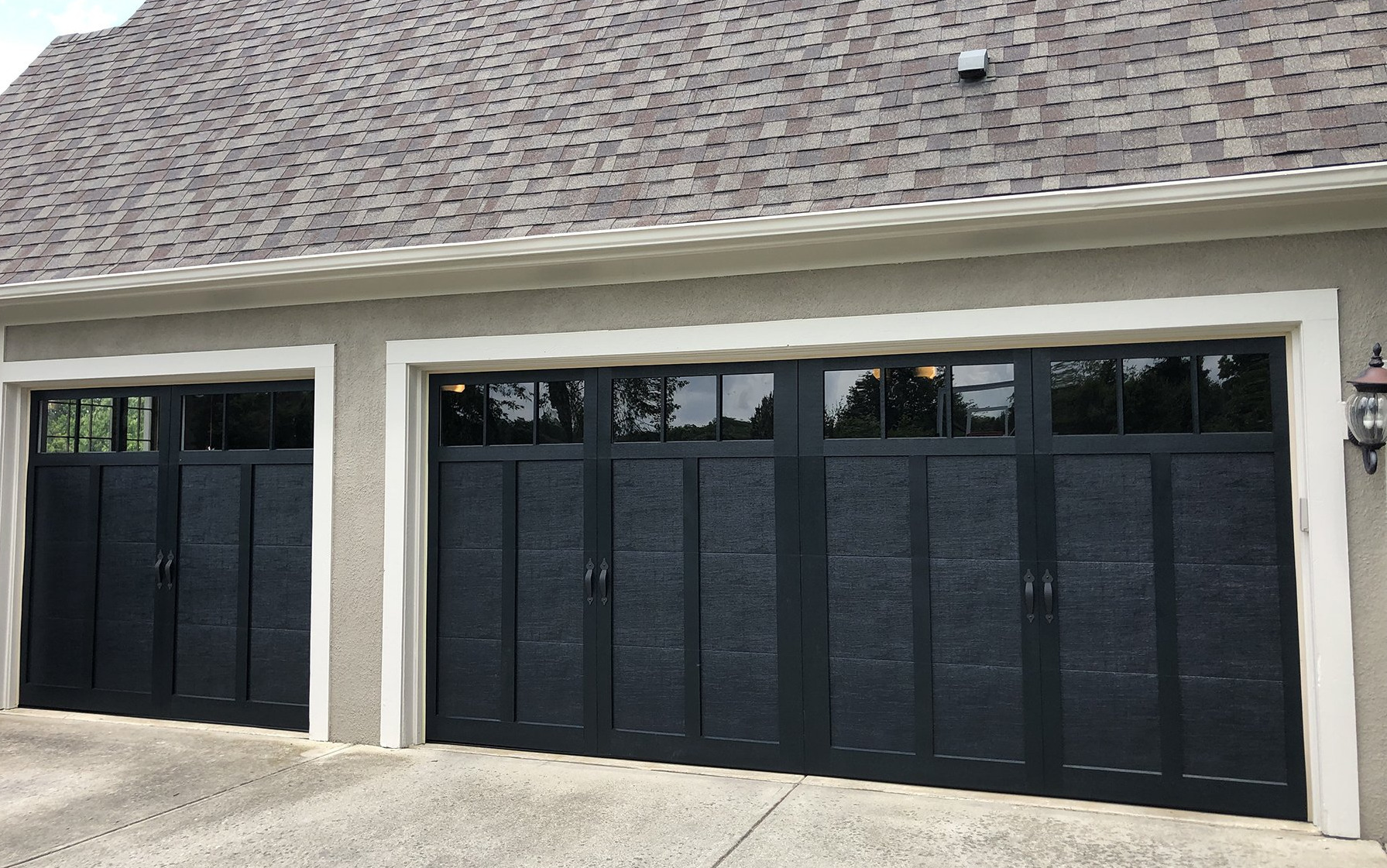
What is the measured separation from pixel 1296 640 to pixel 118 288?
22.9 feet

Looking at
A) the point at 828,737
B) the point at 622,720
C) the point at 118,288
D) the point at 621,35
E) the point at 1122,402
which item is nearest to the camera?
the point at 1122,402

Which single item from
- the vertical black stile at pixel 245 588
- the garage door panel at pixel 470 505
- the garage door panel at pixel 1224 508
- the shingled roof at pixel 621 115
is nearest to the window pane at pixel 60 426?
the shingled roof at pixel 621 115

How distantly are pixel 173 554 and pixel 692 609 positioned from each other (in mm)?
3664

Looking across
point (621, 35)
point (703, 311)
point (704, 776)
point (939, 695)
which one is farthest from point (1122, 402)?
point (621, 35)

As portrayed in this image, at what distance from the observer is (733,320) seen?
5.27m

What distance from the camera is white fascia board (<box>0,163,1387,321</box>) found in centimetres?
428

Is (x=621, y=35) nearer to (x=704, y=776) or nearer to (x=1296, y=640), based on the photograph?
(x=704, y=776)

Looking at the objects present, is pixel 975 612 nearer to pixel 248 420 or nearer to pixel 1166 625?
pixel 1166 625

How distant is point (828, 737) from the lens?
5051 mm

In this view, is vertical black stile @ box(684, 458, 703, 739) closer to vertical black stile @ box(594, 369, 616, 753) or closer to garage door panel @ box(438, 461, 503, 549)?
vertical black stile @ box(594, 369, 616, 753)

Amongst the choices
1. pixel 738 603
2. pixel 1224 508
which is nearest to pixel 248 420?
pixel 738 603

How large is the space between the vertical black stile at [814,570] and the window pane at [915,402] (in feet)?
1.24

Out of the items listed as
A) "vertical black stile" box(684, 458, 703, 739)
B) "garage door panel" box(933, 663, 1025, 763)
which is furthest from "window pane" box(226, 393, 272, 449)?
"garage door panel" box(933, 663, 1025, 763)

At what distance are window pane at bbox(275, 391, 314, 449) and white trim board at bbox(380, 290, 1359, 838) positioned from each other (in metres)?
0.67
